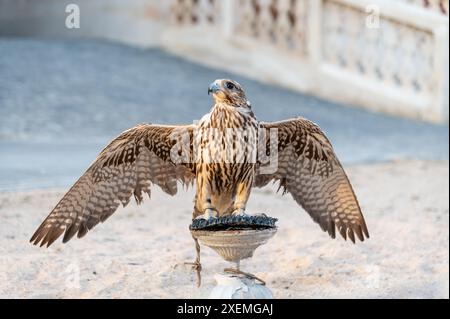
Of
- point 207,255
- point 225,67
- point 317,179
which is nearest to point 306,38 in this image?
point 225,67

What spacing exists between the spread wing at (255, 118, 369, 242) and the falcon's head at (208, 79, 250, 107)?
340mm

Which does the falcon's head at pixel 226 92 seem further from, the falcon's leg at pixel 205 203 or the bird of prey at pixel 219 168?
the falcon's leg at pixel 205 203

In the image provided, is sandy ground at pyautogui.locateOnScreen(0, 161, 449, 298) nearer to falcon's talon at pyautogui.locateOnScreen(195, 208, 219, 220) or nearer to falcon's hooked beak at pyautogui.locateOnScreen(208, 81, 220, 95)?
falcon's talon at pyautogui.locateOnScreen(195, 208, 219, 220)

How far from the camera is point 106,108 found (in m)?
11.0

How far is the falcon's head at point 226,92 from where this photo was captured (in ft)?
13.9

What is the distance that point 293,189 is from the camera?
15.5ft

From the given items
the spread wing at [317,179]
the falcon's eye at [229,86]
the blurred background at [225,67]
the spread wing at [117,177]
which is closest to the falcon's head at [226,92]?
the falcon's eye at [229,86]

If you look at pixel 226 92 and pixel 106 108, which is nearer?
pixel 226 92

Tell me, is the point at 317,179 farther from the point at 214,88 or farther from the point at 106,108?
the point at 106,108

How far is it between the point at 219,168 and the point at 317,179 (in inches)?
23.2

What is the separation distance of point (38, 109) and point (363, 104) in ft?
13.5

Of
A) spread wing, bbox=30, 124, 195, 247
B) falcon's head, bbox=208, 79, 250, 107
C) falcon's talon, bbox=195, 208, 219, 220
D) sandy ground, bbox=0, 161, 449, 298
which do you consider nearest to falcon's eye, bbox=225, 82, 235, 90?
falcon's head, bbox=208, 79, 250, 107
